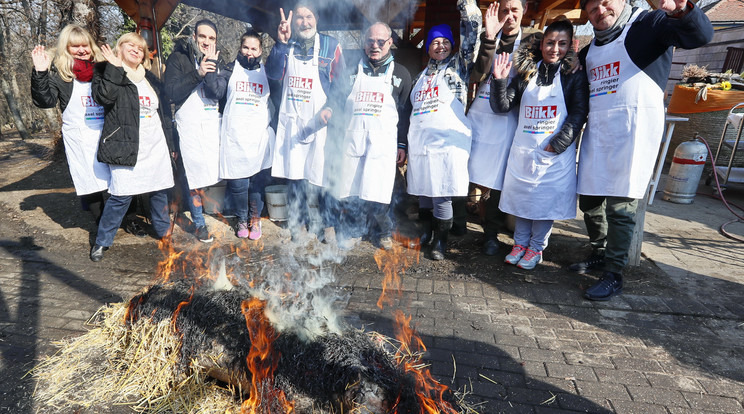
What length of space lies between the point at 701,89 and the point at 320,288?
11124 millimetres

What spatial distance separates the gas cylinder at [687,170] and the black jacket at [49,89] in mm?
9902

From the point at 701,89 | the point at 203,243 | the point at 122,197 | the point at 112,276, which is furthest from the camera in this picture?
the point at 701,89

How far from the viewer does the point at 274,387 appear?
74.8 inches

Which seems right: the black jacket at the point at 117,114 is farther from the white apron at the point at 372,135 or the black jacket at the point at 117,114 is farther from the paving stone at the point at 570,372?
the paving stone at the point at 570,372

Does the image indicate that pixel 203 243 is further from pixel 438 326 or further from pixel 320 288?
pixel 438 326

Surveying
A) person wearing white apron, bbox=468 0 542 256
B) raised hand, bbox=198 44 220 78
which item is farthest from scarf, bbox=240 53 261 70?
person wearing white apron, bbox=468 0 542 256

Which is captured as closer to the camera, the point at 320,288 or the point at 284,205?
the point at 320,288

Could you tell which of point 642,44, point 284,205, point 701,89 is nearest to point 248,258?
point 284,205

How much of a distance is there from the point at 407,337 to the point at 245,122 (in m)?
3.15

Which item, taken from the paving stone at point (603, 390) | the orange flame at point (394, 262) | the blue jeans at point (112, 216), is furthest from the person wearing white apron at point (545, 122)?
the blue jeans at point (112, 216)

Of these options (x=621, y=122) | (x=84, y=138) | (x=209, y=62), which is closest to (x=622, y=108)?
(x=621, y=122)

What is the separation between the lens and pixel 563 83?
365 centimetres

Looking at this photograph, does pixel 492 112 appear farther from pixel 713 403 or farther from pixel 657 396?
pixel 713 403

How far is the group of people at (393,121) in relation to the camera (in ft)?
11.4
